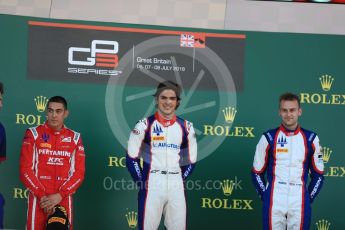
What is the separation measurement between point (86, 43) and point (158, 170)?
173 cm

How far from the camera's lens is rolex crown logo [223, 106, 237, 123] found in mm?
5762

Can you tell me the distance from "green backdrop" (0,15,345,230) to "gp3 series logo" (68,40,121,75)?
0.35 feet

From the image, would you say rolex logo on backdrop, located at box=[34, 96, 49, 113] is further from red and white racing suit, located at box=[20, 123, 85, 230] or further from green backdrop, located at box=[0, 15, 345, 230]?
red and white racing suit, located at box=[20, 123, 85, 230]

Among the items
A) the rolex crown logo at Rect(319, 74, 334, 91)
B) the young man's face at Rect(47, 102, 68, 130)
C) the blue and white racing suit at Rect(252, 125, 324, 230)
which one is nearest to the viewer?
the blue and white racing suit at Rect(252, 125, 324, 230)

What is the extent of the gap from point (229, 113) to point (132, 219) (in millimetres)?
1461

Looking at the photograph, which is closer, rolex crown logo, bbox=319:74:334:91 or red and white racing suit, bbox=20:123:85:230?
red and white racing suit, bbox=20:123:85:230

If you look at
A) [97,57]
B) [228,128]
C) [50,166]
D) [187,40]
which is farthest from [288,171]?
[97,57]

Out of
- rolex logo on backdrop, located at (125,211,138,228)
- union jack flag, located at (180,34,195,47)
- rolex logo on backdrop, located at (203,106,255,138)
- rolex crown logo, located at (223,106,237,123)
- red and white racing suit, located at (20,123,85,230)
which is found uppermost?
union jack flag, located at (180,34,195,47)

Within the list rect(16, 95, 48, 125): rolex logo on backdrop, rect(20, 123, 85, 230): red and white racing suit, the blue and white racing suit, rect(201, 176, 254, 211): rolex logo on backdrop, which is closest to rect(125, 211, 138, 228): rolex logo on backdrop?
rect(201, 176, 254, 211): rolex logo on backdrop

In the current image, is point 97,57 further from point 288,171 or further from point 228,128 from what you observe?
point 288,171

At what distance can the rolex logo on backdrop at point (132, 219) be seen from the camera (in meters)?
5.75

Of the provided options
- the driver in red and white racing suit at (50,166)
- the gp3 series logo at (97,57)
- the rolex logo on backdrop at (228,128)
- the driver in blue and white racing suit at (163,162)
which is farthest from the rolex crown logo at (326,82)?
the driver in red and white racing suit at (50,166)

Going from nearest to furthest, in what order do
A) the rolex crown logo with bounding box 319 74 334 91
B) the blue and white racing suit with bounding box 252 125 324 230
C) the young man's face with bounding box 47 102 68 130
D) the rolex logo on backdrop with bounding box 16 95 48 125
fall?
the blue and white racing suit with bounding box 252 125 324 230
the young man's face with bounding box 47 102 68 130
the rolex logo on backdrop with bounding box 16 95 48 125
the rolex crown logo with bounding box 319 74 334 91

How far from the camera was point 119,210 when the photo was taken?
575 cm
